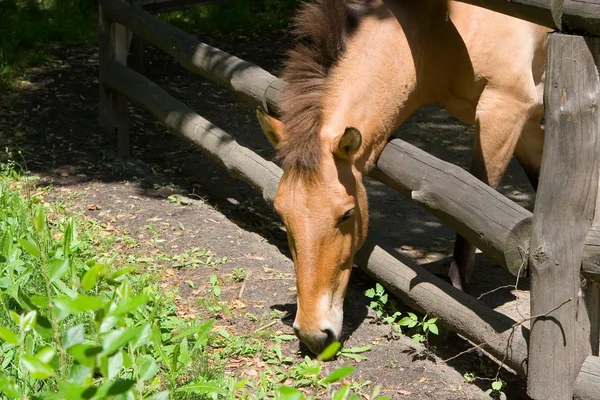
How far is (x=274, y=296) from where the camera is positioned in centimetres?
439

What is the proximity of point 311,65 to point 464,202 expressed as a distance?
990 millimetres

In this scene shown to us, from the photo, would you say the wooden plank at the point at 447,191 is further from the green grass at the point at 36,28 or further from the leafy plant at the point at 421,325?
the green grass at the point at 36,28

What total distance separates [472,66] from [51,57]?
18.5 feet

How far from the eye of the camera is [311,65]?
3.95 metres

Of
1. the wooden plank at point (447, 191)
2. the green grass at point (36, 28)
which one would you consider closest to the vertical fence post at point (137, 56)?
the green grass at point (36, 28)

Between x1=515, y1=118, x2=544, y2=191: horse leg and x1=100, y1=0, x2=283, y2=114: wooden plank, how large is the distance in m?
1.51

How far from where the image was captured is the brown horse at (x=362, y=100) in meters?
3.60

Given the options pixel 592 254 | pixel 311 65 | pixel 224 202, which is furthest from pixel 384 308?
pixel 224 202

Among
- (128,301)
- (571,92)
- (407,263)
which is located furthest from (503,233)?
(128,301)

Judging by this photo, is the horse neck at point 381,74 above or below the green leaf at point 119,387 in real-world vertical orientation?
below

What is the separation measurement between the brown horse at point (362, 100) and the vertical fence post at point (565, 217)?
0.86 m

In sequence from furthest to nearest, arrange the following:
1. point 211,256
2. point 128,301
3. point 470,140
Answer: point 470,140, point 211,256, point 128,301

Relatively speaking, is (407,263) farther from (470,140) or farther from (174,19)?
(174,19)

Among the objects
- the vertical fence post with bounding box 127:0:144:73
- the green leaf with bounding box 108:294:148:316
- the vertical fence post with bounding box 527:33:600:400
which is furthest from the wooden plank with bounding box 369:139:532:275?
the vertical fence post with bounding box 127:0:144:73
